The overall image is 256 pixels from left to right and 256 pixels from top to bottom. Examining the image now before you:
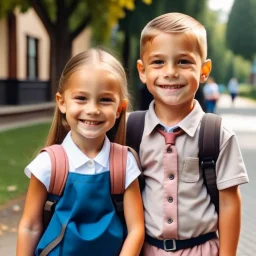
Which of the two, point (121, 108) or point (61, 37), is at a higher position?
point (121, 108)

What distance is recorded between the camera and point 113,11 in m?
17.4

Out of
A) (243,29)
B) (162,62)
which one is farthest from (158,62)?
(243,29)

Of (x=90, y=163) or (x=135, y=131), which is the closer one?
(x=90, y=163)

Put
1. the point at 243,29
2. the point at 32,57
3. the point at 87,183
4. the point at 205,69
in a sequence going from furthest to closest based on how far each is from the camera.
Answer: the point at 243,29
the point at 32,57
the point at 205,69
the point at 87,183

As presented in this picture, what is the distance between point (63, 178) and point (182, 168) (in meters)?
0.45

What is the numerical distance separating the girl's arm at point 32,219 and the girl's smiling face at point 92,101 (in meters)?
0.26

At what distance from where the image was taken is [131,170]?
2.19m

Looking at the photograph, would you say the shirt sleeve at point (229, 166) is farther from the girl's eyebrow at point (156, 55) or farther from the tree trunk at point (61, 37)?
the tree trunk at point (61, 37)

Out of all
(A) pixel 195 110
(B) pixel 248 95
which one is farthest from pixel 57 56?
(B) pixel 248 95

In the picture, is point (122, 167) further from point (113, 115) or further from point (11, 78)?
point (11, 78)

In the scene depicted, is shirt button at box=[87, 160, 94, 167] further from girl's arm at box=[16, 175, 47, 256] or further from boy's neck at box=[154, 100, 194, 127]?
boy's neck at box=[154, 100, 194, 127]

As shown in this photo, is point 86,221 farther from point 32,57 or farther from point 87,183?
point 32,57

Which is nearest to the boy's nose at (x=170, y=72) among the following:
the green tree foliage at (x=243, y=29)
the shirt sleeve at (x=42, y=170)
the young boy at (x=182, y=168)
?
the young boy at (x=182, y=168)

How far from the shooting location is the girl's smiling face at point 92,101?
2.16 meters
